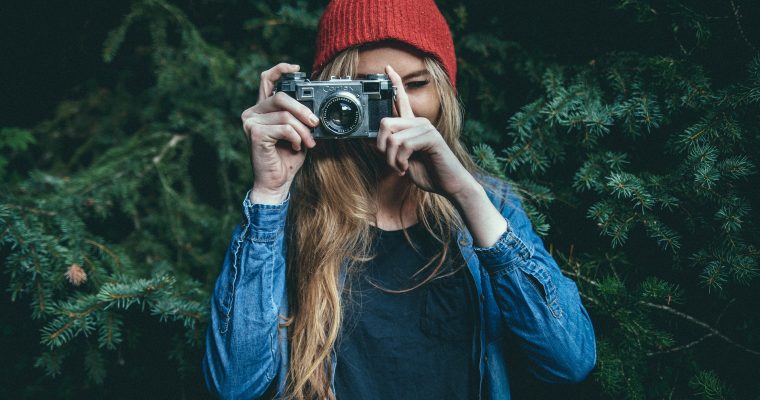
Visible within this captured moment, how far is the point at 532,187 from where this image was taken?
1250mm

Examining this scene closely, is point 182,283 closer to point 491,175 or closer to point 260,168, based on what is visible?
point 260,168

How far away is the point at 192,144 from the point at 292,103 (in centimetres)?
95

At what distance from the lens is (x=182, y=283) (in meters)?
1.45

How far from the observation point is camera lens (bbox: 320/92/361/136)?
1.04 m

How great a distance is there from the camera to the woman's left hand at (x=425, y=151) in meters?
0.99

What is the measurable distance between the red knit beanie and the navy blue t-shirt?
58 cm

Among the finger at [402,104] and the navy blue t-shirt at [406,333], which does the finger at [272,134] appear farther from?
the navy blue t-shirt at [406,333]

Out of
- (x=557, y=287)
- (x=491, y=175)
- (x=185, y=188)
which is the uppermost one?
(x=491, y=175)

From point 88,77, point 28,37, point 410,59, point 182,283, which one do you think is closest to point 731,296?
point 410,59

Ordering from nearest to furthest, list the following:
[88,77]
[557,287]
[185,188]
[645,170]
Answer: [557,287] < [645,170] < [185,188] < [88,77]

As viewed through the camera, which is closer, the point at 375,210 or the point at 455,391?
the point at 455,391

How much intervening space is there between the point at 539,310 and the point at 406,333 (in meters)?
0.33

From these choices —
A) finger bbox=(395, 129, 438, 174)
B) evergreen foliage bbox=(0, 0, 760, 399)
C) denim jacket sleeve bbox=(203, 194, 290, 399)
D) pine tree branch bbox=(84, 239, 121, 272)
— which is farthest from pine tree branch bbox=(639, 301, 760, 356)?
pine tree branch bbox=(84, 239, 121, 272)

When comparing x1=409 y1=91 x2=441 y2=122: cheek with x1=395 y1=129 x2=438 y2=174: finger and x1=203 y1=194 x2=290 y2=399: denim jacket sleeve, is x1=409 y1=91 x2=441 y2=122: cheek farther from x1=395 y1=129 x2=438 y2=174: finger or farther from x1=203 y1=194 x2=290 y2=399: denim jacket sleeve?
x1=203 y1=194 x2=290 y2=399: denim jacket sleeve
